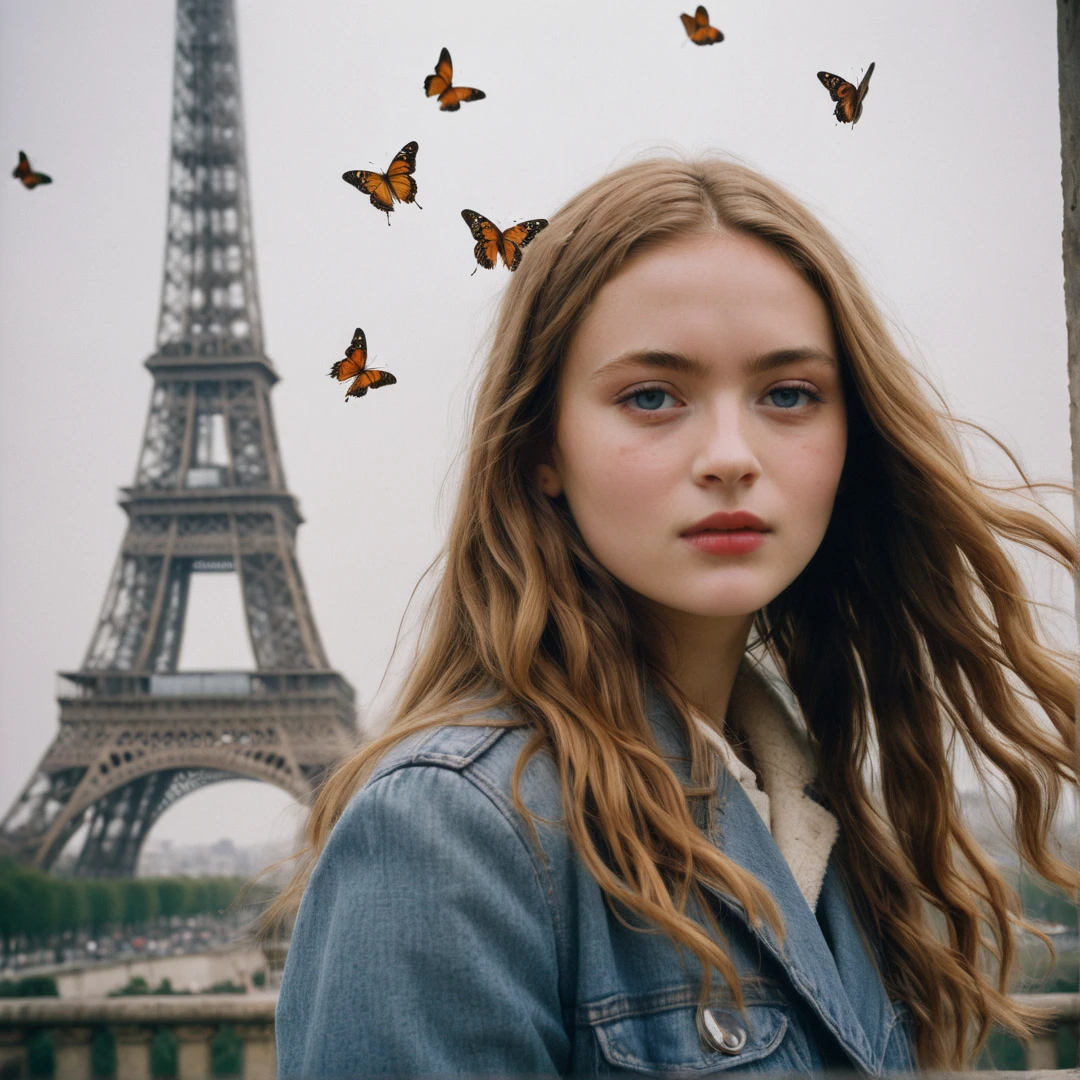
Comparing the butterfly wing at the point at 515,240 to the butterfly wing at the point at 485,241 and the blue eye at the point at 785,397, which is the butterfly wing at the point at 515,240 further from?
the blue eye at the point at 785,397

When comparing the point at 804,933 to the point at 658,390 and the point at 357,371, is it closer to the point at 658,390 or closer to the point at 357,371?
the point at 658,390

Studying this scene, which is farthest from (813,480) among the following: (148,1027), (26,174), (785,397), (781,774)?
(148,1027)

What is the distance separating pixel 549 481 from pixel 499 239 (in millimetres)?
339

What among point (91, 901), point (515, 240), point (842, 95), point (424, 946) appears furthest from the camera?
point (91, 901)

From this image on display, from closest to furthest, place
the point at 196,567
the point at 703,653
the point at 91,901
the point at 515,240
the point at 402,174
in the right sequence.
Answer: the point at 703,653 < the point at 515,240 < the point at 402,174 < the point at 91,901 < the point at 196,567

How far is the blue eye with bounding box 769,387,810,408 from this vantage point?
0.87 metres

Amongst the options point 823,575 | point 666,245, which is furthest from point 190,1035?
point 666,245

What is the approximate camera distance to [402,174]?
52.7 inches

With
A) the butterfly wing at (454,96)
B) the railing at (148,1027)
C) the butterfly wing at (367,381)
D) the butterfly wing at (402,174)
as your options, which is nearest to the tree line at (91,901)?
the railing at (148,1027)

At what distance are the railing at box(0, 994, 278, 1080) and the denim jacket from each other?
3.84 meters

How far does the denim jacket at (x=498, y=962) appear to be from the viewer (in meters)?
0.66

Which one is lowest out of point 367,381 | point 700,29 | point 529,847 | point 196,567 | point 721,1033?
point 721,1033

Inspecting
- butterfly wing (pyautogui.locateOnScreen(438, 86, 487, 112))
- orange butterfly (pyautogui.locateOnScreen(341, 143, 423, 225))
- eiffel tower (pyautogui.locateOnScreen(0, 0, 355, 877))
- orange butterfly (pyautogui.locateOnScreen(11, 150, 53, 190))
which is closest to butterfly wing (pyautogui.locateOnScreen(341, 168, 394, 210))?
orange butterfly (pyautogui.locateOnScreen(341, 143, 423, 225))

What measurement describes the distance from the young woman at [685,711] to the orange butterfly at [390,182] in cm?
40
